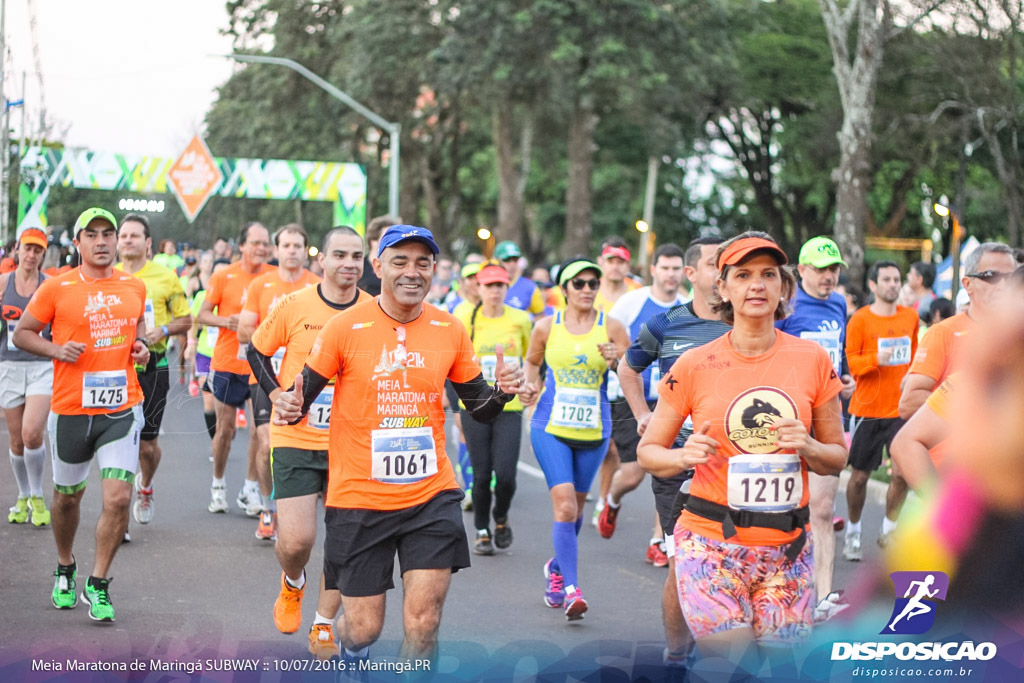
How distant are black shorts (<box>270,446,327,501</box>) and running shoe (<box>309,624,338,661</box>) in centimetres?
72

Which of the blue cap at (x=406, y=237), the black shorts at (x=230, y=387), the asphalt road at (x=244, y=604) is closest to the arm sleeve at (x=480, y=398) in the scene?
the blue cap at (x=406, y=237)

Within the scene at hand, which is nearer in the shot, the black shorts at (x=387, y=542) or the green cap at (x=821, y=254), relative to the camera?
the black shorts at (x=387, y=542)

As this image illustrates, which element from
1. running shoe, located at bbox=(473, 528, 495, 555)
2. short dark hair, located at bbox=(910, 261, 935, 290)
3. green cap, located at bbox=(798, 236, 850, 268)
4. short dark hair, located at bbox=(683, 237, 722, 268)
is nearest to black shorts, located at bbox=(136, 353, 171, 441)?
running shoe, located at bbox=(473, 528, 495, 555)

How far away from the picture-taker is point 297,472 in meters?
6.37

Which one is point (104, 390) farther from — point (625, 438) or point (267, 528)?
point (625, 438)

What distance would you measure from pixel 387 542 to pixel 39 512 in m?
4.20

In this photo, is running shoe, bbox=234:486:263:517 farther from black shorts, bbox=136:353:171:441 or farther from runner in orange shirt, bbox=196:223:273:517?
black shorts, bbox=136:353:171:441

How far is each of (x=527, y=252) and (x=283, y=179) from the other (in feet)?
71.5

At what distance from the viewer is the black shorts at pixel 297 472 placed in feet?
20.8

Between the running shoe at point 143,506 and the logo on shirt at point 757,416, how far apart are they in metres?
6.07

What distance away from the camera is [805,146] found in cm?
3912

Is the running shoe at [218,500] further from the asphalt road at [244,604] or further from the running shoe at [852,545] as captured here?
the running shoe at [852,545]

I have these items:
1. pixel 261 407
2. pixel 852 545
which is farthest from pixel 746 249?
pixel 852 545

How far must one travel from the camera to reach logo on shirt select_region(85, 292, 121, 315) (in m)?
6.85
